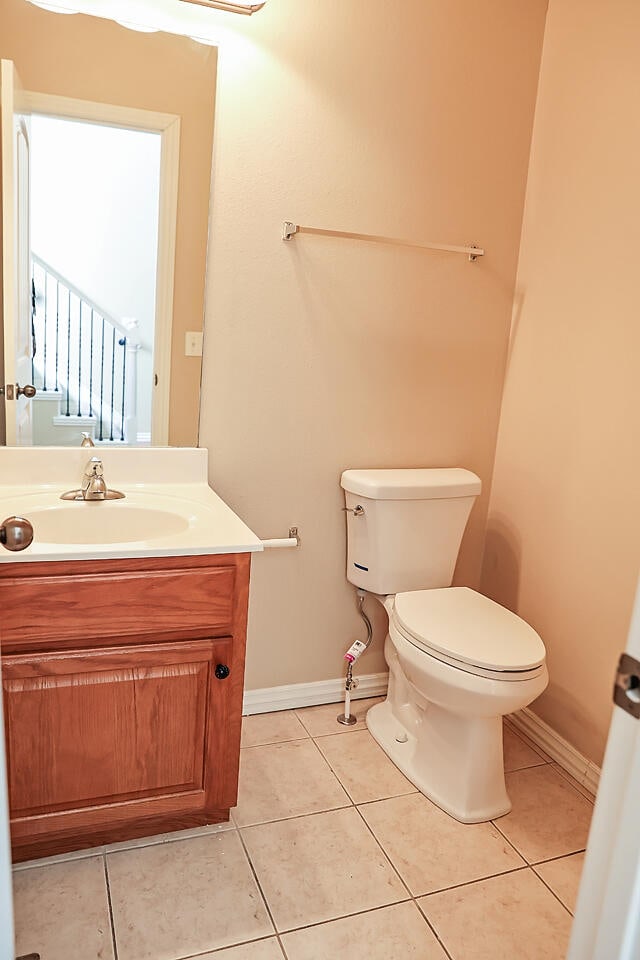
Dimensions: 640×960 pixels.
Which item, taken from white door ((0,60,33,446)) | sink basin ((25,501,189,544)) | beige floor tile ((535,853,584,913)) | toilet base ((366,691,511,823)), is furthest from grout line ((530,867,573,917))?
white door ((0,60,33,446))

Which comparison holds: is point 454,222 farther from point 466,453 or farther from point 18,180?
point 18,180

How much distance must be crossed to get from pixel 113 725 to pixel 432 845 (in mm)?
855

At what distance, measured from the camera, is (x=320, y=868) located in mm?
1750

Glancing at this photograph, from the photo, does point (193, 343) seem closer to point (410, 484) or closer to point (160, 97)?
point (160, 97)

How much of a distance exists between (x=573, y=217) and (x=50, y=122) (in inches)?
57.1

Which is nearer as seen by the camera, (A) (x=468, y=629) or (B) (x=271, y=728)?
(A) (x=468, y=629)

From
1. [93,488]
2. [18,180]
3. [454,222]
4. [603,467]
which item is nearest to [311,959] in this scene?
[93,488]

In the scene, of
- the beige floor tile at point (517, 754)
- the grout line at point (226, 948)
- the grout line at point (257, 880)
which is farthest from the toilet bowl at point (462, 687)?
the grout line at point (226, 948)

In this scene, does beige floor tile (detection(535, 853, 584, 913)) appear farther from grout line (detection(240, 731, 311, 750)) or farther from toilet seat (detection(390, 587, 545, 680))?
grout line (detection(240, 731, 311, 750))

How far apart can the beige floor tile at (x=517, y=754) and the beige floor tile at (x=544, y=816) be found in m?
0.03

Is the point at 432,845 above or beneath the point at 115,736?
beneath

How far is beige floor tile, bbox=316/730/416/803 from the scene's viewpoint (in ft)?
6.73

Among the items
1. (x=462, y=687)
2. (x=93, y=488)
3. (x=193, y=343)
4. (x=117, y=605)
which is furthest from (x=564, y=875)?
(x=193, y=343)

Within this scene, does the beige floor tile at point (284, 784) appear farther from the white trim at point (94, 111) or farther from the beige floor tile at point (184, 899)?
the white trim at point (94, 111)
